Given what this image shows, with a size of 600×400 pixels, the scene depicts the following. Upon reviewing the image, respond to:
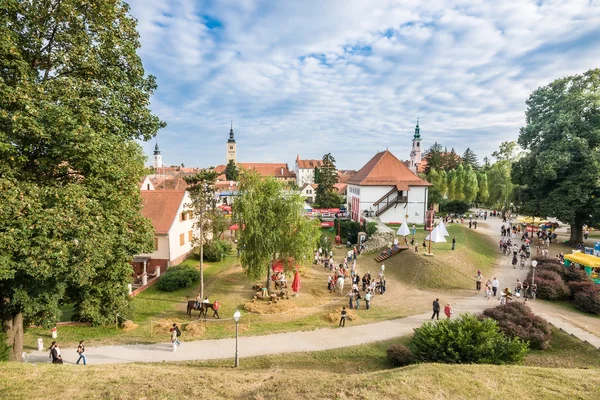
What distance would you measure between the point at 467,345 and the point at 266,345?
8.23 m

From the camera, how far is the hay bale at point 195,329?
15.8 m

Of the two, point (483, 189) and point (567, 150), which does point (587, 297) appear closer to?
point (567, 150)

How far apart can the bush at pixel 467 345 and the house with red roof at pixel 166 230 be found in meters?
19.3

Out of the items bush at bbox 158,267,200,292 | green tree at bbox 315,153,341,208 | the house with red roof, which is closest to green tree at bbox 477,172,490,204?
green tree at bbox 315,153,341,208

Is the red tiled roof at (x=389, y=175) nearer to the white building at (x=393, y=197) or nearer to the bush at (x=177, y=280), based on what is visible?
the white building at (x=393, y=197)

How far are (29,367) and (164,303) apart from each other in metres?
11.5

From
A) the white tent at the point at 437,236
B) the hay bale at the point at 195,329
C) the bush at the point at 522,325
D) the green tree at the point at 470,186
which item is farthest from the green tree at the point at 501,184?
the hay bale at the point at 195,329

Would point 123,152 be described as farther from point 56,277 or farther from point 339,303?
point 339,303

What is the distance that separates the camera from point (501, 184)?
5419 cm

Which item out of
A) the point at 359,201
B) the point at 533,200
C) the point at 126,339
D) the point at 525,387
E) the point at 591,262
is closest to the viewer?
the point at 525,387

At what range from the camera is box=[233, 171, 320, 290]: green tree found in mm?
20750

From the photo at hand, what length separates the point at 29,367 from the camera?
9.51m

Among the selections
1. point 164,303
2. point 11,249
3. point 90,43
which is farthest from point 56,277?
point 164,303

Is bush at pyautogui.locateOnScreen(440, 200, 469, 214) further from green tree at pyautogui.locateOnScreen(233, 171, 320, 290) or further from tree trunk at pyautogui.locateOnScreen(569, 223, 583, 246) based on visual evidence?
green tree at pyautogui.locateOnScreen(233, 171, 320, 290)
